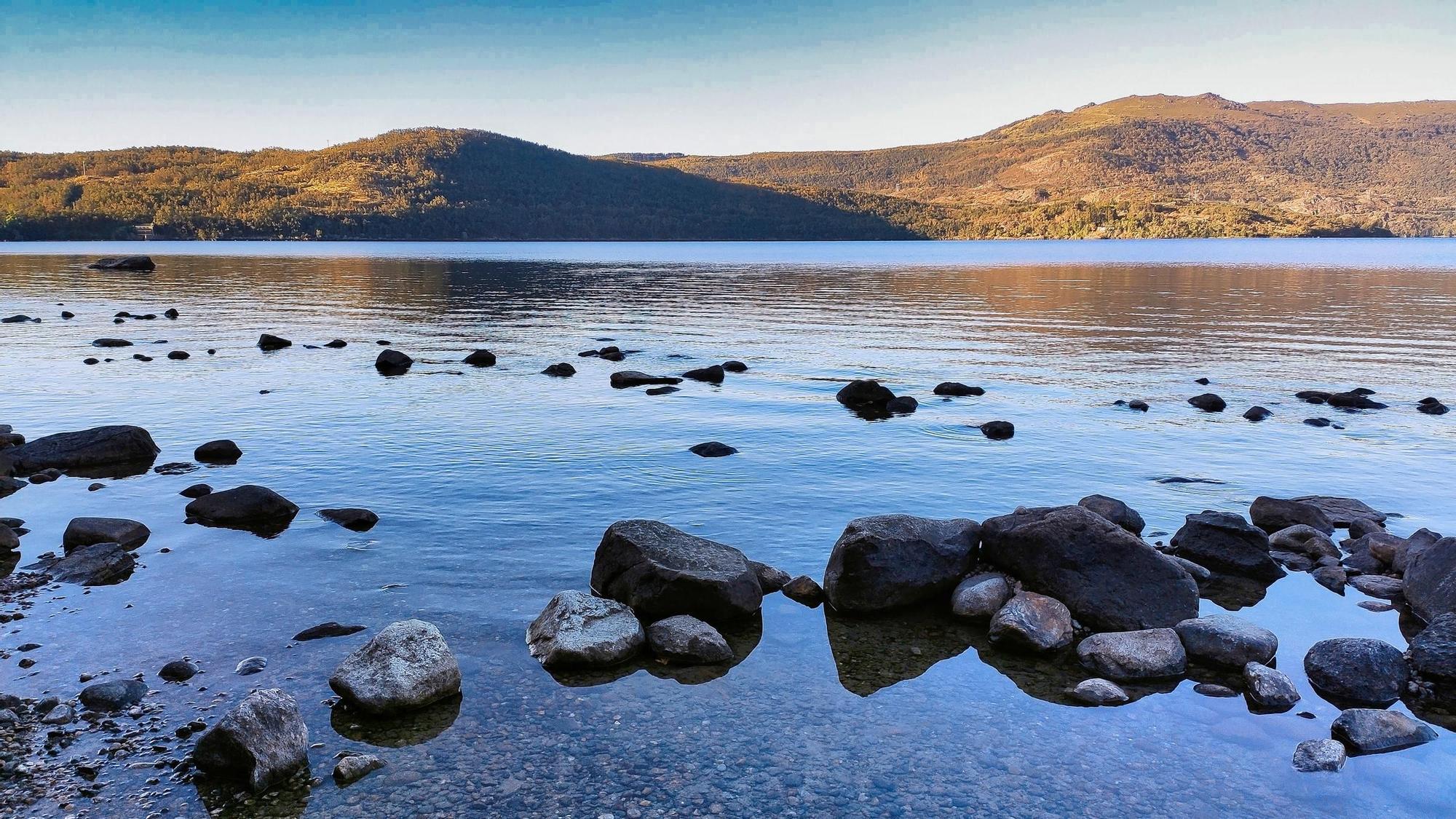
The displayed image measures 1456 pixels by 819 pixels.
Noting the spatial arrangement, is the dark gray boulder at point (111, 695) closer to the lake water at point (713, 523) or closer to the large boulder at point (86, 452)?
the lake water at point (713, 523)

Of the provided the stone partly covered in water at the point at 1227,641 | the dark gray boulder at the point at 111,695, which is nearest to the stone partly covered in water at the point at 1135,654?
the stone partly covered in water at the point at 1227,641

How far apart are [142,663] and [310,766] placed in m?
3.70

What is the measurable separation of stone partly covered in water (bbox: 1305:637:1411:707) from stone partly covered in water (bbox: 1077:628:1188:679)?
1499mm

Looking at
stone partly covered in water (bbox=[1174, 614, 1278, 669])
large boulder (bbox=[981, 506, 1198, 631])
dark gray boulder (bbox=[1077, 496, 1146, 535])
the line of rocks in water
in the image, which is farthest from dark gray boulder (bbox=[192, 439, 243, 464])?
stone partly covered in water (bbox=[1174, 614, 1278, 669])

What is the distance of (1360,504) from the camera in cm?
1894

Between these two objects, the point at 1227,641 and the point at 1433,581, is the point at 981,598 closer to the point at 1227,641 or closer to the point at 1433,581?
the point at 1227,641

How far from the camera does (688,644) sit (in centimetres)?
1216

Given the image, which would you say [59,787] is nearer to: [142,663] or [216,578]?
[142,663]

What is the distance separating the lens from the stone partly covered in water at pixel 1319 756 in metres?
9.69

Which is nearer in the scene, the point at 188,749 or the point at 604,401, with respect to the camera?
the point at 188,749

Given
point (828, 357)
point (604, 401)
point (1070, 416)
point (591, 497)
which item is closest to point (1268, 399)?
point (1070, 416)

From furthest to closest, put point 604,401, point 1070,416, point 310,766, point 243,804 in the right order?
point 604,401 < point 1070,416 < point 310,766 < point 243,804

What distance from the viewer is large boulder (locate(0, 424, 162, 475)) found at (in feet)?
70.5

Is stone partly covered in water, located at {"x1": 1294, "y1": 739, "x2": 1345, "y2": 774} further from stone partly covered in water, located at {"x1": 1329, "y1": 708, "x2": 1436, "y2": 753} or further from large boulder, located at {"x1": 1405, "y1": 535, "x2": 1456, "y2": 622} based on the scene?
large boulder, located at {"x1": 1405, "y1": 535, "x2": 1456, "y2": 622}
